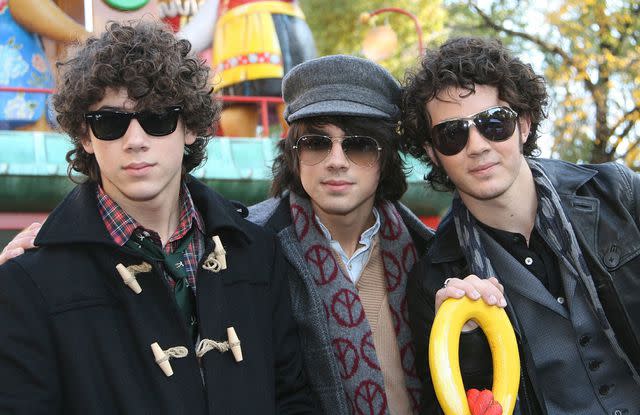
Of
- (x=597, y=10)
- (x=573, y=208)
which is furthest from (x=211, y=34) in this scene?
(x=573, y=208)

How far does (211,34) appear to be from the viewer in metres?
9.53

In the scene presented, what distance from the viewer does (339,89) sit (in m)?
3.17

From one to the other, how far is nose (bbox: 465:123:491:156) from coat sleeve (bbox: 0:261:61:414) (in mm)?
1639

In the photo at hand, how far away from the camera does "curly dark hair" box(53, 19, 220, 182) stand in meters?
2.43

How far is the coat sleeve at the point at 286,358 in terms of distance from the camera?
2678 millimetres

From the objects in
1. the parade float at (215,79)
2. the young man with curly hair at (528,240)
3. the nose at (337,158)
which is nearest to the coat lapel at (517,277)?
the young man with curly hair at (528,240)

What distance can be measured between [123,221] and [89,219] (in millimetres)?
118

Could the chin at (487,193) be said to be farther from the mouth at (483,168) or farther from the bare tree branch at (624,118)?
the bare tree branch at (624,118)

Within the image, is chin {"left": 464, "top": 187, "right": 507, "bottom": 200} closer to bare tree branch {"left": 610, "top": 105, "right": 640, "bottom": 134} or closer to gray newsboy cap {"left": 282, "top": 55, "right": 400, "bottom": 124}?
gray newsboy cap {"left": 282, "top": 55, "right": 400, "bottom": 124}

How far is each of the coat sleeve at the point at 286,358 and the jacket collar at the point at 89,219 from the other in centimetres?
23

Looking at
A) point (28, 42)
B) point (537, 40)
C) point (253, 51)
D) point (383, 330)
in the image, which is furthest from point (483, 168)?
point (537, 40)

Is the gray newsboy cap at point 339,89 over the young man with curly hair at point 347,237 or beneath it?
over

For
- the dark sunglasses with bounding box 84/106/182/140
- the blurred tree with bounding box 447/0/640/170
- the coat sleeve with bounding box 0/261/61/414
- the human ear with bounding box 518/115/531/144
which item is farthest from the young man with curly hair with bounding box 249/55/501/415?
the blurred tree with bounding box 447/0/640/170

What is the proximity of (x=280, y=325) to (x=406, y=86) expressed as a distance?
1.25 m
